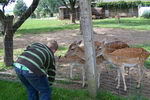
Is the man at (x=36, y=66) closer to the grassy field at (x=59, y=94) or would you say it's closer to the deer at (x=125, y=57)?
the grassy field at (x=59, y=94)

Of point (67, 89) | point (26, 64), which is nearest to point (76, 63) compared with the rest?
point (67, 89)

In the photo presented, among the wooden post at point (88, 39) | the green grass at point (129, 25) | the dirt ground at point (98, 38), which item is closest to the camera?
the wooden post at point (88, 39)

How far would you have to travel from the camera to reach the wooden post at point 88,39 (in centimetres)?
496

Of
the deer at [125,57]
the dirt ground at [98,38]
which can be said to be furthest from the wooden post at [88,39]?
the dirt ground at [98,38]

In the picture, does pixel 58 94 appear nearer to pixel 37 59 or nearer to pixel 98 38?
pixel 37 59

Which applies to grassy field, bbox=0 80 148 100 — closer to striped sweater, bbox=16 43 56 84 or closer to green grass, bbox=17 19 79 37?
striped sweater, bbox=16 43 56 84

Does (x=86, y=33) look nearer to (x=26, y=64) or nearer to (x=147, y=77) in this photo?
(x=26, y=64)

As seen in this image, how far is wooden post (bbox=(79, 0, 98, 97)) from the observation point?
4.96m

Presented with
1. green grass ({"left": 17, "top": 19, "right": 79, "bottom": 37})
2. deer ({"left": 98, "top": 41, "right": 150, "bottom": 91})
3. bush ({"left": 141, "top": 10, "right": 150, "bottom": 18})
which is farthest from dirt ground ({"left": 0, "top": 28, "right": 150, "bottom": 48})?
bush ({"left": 141, "top": 10, "right": 150, "bottom": 18})

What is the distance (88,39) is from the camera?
503cm

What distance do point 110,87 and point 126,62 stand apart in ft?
2.08

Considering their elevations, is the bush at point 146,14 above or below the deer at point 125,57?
above

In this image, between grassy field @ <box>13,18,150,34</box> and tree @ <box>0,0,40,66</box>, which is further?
grassy field @ <box>13,18,150,34</box>

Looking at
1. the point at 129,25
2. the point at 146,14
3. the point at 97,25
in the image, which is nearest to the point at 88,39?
the point at 129,25
